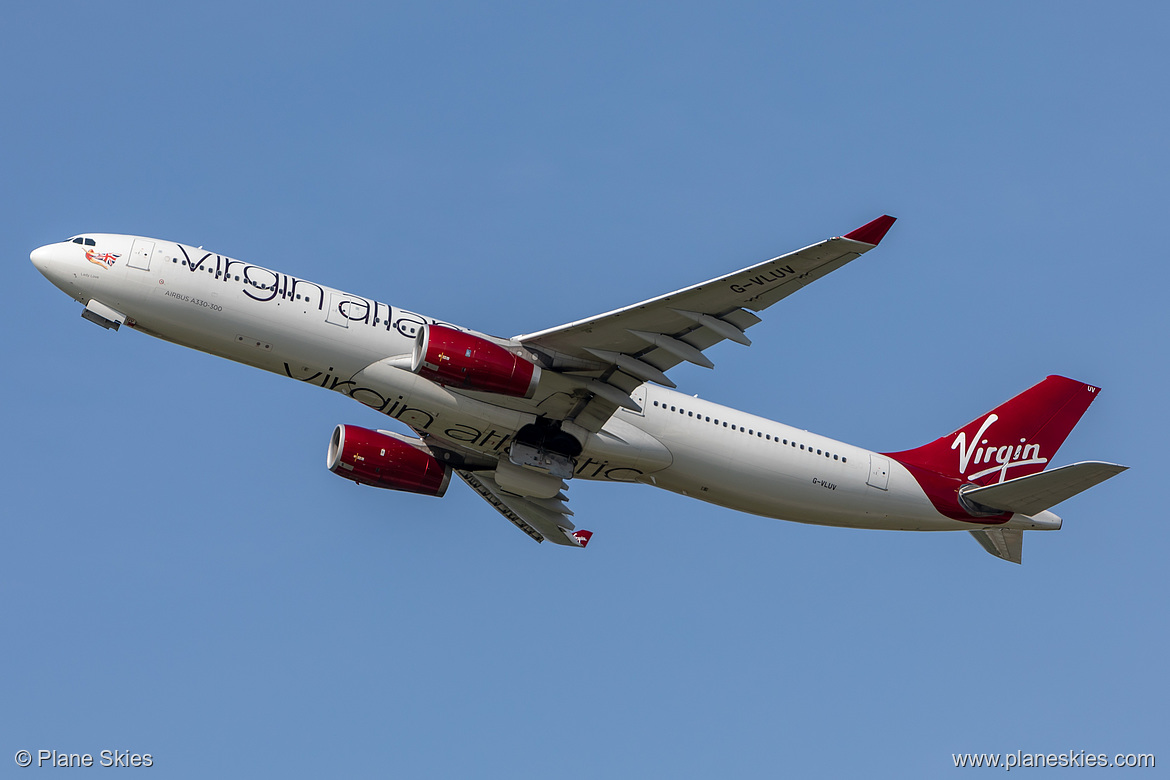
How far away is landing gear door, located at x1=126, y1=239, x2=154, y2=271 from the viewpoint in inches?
1252

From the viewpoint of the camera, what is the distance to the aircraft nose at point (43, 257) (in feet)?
105

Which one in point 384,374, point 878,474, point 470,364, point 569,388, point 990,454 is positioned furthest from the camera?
point 990,454

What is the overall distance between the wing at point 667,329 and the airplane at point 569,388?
0.05 metres

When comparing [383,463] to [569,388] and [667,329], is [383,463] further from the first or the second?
[667,329]

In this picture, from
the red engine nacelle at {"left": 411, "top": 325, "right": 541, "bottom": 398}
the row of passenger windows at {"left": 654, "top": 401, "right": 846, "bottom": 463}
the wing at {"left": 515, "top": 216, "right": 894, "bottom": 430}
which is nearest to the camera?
the wing at {"left": 515, "top": 216, "right": 894, "bottom": 430}

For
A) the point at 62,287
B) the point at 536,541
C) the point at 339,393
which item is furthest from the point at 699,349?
the point at 62,287

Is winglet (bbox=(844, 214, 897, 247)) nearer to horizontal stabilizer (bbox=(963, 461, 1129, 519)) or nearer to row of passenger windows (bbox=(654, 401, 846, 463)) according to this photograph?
row of passenger windows (bbox=(654, 401, 846, 463))

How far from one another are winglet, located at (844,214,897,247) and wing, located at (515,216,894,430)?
0.10 feet

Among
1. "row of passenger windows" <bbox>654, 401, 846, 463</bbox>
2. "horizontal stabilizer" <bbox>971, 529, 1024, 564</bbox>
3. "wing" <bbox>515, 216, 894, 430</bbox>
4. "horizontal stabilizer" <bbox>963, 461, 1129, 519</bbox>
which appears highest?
"wing" <bbox>515, 216, 894, 430</bbox>

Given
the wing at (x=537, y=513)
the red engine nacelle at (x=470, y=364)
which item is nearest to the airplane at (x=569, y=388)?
the red engine nacelle at (x=470, y=364)

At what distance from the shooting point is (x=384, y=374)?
32094 mm

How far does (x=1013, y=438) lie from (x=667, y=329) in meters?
14.5

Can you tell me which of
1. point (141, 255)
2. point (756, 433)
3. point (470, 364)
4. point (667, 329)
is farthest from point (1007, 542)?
point (141, 255)

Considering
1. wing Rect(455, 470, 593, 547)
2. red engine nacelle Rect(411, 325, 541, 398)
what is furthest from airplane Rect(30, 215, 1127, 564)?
wing Rect(455, 470, 593, 547)
